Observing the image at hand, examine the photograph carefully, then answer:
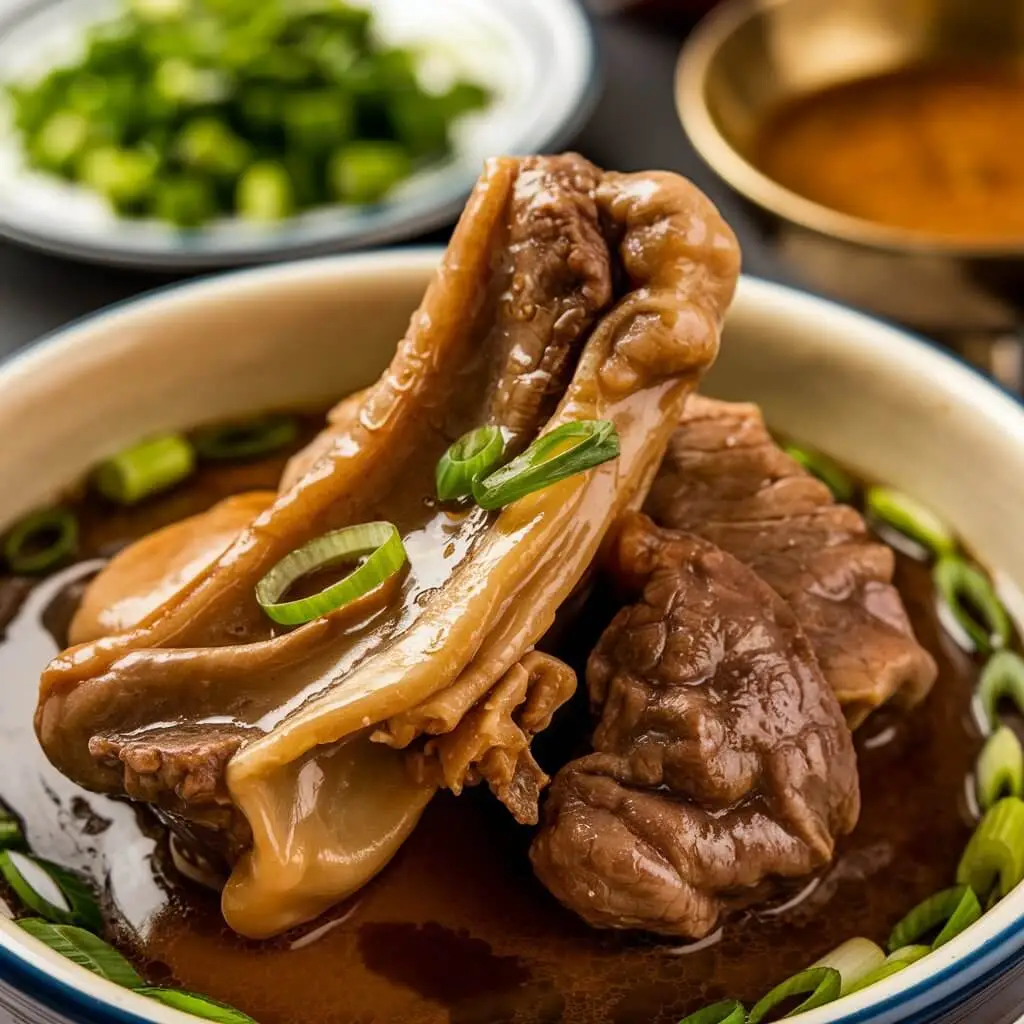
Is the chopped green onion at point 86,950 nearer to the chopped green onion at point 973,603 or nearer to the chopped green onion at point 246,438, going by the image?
the chopped green onion at point 246,438

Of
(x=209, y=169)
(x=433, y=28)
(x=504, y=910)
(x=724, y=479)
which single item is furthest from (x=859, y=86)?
(x=504, y=910)

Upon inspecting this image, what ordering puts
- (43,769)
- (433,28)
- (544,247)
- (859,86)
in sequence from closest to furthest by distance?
(544,247), (43,769), (859,86), (433,28)

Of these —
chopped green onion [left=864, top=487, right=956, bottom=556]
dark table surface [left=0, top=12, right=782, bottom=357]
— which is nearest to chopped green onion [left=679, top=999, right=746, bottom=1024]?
chopped green onion [left=864, top=487, right=956, bottom=556]

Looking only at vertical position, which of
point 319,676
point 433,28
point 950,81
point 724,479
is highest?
point 319,676

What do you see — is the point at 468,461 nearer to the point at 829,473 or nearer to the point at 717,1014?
the point at 717,1014

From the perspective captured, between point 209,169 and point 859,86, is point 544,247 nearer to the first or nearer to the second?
point 209,169

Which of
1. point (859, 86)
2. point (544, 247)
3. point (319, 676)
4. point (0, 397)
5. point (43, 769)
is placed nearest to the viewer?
point (319, 676)
